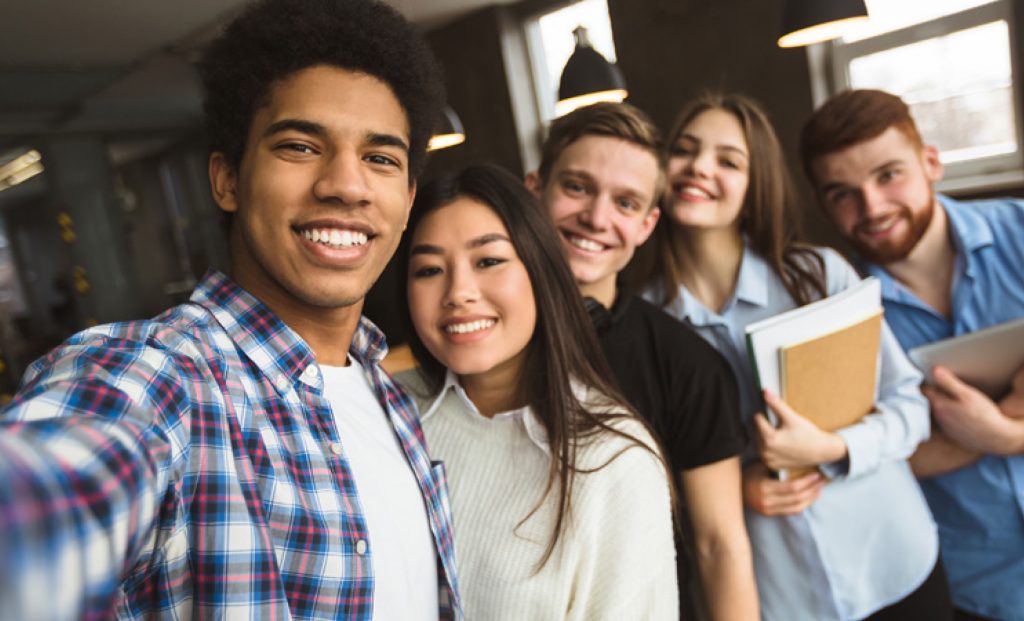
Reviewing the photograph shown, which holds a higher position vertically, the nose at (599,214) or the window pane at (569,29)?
the window pane at (569,29)

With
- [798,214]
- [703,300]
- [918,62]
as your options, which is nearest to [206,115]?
[703,300]

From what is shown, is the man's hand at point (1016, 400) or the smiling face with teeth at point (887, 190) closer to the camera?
the man's hand at point (1016, 400)

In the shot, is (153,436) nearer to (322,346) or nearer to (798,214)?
(322,346)

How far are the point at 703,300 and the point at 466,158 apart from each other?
232 inches

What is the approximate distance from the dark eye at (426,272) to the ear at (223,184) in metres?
0.37

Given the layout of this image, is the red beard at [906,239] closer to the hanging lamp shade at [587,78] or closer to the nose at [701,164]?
the nose at [701,164]

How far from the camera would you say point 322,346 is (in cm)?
106

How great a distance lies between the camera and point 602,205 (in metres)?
1.60

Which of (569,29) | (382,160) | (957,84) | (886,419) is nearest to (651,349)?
(886,419)

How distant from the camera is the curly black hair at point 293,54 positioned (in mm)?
1019

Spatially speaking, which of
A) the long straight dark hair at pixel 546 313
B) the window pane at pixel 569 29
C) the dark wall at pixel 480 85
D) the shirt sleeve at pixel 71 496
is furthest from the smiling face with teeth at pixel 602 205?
the dark wall at pixel 480 85

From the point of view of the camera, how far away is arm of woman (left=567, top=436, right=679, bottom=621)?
111 cm

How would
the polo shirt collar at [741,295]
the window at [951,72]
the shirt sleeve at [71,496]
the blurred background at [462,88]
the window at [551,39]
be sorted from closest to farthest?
the shirt sleeve at [71,496] < the polo shirt collar at [741,295] < the window at [951,72] < the blurred background at [462,88] < the window at [551,39]

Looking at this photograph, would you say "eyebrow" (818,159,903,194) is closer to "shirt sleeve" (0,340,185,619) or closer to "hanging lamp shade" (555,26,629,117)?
"hanging lamp shade" (555,26,629,117)
